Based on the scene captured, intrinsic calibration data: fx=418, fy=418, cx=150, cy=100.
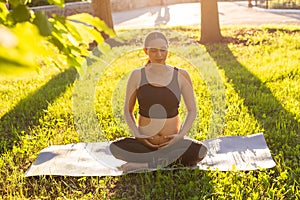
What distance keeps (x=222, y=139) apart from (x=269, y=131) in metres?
0.62

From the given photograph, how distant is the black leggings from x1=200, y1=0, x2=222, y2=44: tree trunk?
25.8 ft

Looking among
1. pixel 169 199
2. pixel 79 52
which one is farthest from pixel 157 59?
pixel 79 52

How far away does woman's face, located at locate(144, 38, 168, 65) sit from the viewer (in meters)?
4.35

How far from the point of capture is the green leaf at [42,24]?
142 centimetres

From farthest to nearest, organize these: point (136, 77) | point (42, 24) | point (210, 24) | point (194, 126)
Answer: point (210, 24), point (194, 126), point (136, 77), point (42, 24)

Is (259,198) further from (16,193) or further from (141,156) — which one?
(16,193)

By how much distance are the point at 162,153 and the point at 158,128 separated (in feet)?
0.91

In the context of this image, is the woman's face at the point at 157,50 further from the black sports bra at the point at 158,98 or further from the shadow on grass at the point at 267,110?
the shadow on grass at the point at 267,110

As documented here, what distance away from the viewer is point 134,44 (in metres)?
12.1

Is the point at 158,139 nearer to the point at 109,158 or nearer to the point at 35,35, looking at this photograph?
the point at 109,158

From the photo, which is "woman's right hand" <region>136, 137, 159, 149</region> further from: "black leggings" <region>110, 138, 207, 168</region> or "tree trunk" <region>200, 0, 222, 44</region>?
"tree trunk" <region>200, 0, 222, 44</region>

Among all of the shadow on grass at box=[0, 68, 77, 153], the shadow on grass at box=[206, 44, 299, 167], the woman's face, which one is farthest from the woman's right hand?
the shadow on grass at box=[0, 68, 77, 153]

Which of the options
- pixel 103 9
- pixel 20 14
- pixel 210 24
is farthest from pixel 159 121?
pixel 103 9

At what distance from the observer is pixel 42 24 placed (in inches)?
57.1
